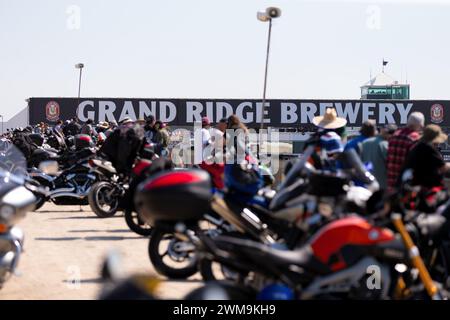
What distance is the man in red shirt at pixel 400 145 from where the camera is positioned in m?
9.60

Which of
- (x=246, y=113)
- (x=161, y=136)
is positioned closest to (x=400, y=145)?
(x=161, y=136)

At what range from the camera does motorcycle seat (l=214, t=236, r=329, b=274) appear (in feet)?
16.1

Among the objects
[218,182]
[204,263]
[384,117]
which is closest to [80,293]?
[204,263]

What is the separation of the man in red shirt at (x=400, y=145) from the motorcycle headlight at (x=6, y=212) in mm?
4835

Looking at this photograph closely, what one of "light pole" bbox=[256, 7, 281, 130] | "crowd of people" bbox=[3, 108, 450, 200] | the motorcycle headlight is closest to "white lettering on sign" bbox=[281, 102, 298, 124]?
"light pole" bbox=[256, 7, 281, 130]

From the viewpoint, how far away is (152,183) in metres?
5.29

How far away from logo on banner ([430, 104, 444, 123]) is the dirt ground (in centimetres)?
3007

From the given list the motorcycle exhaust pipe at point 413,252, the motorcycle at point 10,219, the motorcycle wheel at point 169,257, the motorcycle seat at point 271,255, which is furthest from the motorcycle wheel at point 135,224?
the motorcycle seat at point 271,255

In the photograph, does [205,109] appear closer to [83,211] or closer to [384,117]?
[384,117]

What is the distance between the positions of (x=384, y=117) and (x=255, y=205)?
116ft

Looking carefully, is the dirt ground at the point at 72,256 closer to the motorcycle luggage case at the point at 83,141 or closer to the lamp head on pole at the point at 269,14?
the motorcycle luggage case at the point at 83,141

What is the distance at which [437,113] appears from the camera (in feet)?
137

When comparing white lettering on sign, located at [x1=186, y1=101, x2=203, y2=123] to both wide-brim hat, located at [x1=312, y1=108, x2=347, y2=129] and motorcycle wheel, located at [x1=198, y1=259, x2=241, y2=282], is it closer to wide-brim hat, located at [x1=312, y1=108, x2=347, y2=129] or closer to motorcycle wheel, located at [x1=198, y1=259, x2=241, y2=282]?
Result: wide-brim hat, located at [x1=312, y1=108, x2=347, y2=129]

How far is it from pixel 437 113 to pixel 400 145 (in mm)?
33399
